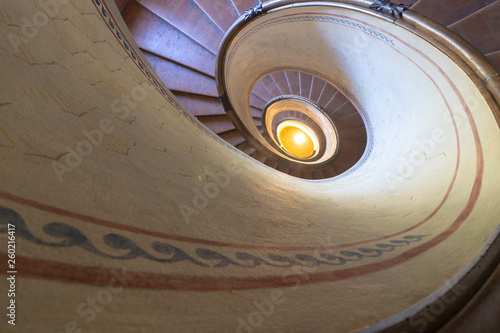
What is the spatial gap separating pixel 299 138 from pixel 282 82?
537 centimetres

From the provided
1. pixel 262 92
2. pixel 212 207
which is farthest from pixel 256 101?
pixel 212 207

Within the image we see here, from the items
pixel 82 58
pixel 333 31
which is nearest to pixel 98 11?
pixel 82 58

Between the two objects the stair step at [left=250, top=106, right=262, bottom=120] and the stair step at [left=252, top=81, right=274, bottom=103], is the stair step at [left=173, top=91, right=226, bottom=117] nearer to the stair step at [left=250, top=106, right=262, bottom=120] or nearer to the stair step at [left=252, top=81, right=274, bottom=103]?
the stair step at [left=252, top=81, right=274, bottom=103]

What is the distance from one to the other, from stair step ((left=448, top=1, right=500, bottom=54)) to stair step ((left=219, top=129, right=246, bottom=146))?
3.40m

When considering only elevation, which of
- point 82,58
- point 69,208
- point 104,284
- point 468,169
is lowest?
point 104,284

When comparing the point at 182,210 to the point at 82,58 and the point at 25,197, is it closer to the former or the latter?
the point at 25,197

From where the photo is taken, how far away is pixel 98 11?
1.71m

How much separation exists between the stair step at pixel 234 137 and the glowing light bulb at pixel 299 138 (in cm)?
Result: 758

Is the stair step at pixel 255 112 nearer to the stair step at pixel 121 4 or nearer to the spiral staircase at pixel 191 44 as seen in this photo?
the spiral staircase at pixel 191 44

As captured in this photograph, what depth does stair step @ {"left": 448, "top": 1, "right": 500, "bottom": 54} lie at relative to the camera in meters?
2.21

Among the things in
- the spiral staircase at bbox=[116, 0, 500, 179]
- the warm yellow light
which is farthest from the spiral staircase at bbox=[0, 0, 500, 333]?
the warm yellow light

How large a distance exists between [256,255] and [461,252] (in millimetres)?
729

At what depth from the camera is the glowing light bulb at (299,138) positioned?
1216 cm

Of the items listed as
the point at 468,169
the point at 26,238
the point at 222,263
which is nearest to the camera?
the point at 26,238
